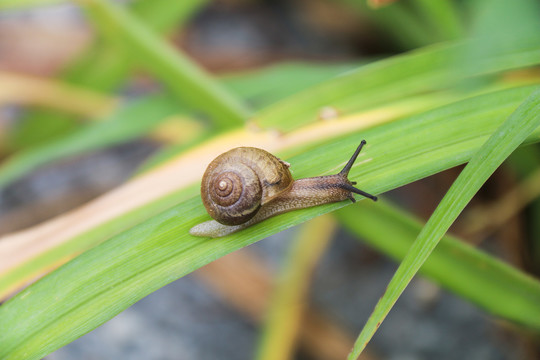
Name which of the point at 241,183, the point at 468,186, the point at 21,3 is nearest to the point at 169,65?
the point at 21,3

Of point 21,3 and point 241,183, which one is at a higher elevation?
point 21,3

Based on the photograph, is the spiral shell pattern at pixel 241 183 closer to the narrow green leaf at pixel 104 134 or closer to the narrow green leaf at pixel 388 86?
the narrow green leaf at pixel 388 86

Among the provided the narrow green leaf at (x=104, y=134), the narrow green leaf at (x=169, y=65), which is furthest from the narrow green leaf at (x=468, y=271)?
the narrow green leaf at (x=104, y=134)

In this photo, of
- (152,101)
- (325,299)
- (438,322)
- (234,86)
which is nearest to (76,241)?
(152,101)

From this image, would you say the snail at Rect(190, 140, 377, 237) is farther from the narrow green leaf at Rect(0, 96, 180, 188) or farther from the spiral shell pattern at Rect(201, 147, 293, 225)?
the narrow green leaf at Rect(0, 96, 180, 188)

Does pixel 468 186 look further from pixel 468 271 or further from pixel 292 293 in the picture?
pixel 292 293

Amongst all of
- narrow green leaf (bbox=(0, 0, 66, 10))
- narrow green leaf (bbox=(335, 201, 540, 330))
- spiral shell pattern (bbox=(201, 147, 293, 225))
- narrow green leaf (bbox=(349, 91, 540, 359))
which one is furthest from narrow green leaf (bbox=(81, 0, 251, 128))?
narrow green leaf (bbox=(349, 91, 540, 359))

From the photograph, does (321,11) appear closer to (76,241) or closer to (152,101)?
(152,101)
